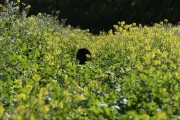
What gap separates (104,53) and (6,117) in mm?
4546

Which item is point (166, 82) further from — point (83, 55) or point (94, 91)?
point (83, 55)

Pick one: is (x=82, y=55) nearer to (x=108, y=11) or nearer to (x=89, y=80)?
(x=89, y=80)

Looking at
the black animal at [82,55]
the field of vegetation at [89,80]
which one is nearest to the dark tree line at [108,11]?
the field of vegetation at [89,80]

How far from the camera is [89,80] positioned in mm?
5777

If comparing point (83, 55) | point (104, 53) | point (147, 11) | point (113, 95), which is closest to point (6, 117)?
point (113, 95)

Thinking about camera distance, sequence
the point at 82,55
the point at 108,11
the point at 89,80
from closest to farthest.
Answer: the point at 89,80 < the point at 82,55 < the point at 108,11

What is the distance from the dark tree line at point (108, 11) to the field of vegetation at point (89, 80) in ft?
35.2

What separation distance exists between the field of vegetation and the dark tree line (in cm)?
1072

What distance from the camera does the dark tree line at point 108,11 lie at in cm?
2031

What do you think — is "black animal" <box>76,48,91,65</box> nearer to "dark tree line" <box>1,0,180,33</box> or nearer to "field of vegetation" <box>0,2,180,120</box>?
"field of vegetation" <box>0,2,180,120</box>

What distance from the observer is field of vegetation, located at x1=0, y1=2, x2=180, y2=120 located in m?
Result: 3.79

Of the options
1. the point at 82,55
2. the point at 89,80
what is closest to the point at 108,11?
the point at 82,55

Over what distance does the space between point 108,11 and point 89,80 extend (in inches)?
608

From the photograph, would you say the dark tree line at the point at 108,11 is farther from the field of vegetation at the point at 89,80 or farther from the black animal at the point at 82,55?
the black animal at the point at 82,55
